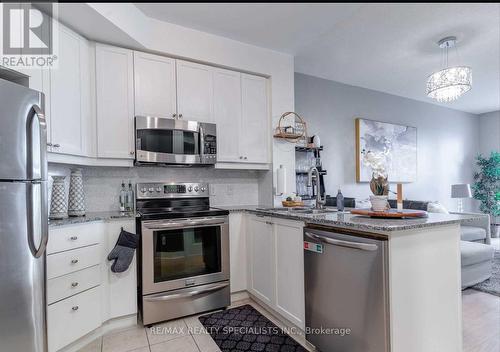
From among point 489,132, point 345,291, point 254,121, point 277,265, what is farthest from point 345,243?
point 489,132

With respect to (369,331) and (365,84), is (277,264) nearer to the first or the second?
(369,331)

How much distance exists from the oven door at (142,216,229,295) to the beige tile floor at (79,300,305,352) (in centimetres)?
31

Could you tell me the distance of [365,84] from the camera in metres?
4.50

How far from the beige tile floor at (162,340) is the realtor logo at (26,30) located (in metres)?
2.14

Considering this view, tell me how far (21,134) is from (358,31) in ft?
10.1

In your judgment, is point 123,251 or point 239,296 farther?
point 239,296

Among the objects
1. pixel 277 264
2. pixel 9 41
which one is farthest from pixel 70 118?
pixel 277 264

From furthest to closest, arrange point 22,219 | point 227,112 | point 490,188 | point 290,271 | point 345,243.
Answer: point 490,188 < point 227,112 < point 290,271 < point 345,243 < point 22,219

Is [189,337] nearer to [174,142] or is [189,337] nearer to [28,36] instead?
[174,142]

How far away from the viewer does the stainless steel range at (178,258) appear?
7.54 ft

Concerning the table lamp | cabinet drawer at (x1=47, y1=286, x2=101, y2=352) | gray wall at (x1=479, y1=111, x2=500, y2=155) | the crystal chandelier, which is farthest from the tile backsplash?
gray wall at (x1=479, y1=111, x2=500, y2=155)

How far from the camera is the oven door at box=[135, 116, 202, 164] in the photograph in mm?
2562

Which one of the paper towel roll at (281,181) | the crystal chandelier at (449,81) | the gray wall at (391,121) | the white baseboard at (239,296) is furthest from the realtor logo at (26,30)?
the crystal chandelier at (449,81)

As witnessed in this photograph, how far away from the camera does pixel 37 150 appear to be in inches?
63.7
